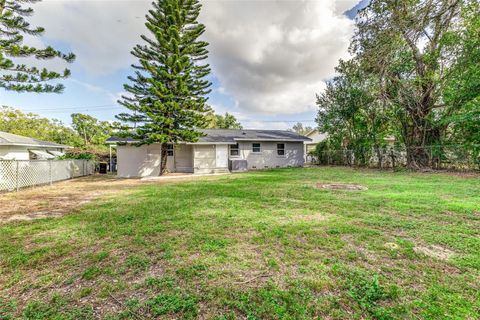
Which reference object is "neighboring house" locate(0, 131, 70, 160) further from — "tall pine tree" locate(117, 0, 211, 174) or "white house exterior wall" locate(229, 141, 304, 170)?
"white house exterior wall" locate(229, 141, 304, 170)

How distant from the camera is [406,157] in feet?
45.2

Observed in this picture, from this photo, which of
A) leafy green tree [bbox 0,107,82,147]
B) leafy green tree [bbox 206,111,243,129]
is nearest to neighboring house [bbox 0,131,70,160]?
leafy green tree [bbox 0,107,82,147]

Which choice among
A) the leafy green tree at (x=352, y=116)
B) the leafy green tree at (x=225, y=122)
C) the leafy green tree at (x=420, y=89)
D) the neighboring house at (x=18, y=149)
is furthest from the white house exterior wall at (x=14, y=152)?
the leafy green tree at (x=225, y=122)

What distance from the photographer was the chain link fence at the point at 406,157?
11.4m

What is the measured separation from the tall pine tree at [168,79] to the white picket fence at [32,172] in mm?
4077

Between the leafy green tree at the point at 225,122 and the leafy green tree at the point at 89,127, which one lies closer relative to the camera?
the leafy green tree at the point at 89,127

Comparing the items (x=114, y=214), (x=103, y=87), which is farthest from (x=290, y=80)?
(x=114, y=214)

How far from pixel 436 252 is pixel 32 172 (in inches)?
531

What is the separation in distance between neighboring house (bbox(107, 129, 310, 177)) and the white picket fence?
270 cm

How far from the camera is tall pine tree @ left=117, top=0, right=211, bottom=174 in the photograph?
1230 centimetres

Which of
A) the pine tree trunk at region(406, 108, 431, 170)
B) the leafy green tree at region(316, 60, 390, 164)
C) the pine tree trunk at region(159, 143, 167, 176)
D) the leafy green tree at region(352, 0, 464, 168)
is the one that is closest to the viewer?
the leafy green tree at region(352, 0, 464, 168)

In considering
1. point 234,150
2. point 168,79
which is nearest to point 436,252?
point 168,79

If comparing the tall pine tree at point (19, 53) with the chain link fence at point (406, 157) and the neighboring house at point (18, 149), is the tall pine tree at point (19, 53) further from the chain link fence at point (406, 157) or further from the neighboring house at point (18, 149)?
the chain link fence at point (406, 157)

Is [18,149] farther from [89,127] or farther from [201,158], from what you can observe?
[89,127]
